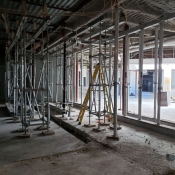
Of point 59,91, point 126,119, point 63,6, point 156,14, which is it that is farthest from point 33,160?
point 59,91

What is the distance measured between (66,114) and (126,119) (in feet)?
8.29

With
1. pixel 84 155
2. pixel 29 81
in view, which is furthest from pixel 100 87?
pixel 84 155

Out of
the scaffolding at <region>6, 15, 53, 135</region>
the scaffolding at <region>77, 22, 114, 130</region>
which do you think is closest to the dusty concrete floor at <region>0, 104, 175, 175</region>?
the scaffolding at <region>6, 15, 53, 135</region>

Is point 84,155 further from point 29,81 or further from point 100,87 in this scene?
point 29,81

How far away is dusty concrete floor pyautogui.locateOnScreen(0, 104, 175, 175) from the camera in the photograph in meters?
2.91

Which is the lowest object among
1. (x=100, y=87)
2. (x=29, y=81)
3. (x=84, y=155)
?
(x=84, y=155)

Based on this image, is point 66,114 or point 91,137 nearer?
point 91,137

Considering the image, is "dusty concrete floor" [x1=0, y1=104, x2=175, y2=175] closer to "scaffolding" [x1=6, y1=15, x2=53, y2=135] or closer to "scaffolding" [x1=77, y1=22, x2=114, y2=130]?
"scaffolding" [x1=6, y1=15, x2=53, y2=135]

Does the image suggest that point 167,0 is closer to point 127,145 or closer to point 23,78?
point 127,145

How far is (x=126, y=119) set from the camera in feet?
20.7

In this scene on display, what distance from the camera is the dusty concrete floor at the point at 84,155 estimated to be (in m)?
2.91

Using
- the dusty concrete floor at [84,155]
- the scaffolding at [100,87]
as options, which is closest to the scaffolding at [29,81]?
the dusty concrete floor at [84,155]

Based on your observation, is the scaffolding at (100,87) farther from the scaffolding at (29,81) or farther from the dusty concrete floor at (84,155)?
the scaffolding at (29,81)

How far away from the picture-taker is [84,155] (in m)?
3.46
